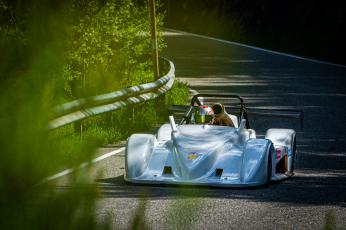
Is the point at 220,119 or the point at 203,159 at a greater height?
the point at 220,119

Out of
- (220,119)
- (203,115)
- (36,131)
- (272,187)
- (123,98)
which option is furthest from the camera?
(123,98)

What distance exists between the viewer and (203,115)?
39.0 feet

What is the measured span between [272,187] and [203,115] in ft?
5.59

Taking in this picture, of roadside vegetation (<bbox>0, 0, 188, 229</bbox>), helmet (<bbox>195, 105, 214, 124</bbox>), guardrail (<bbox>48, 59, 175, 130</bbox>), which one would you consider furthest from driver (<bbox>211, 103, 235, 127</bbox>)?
roadside vegetation (<bbox>0, 0, 188, 229</bbox>)

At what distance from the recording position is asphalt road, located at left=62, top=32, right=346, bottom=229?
7.95m

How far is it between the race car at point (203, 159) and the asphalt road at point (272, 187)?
116 mm

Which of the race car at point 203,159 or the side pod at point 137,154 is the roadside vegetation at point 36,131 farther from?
the side pod at point 137,154

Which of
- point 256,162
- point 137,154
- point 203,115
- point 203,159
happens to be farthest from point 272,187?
point 203,115

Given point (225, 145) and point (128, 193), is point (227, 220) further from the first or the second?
point (225, 145)

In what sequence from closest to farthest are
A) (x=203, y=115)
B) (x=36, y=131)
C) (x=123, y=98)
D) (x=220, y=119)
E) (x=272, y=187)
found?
(x=36, y=131)
(x=272, y=187)
(x=220, y=119)
(x=203, y=115)
(x=123, y=98)

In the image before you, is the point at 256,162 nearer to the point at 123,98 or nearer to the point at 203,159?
the point at 203,159

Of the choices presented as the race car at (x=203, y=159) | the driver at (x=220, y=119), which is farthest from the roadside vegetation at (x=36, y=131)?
the driver at (x=220, y=119)

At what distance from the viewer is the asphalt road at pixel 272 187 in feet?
26.1

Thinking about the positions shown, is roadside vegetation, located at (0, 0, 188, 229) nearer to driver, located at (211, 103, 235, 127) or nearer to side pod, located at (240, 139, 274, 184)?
side pod, located at (240, 139, 274, 184)
